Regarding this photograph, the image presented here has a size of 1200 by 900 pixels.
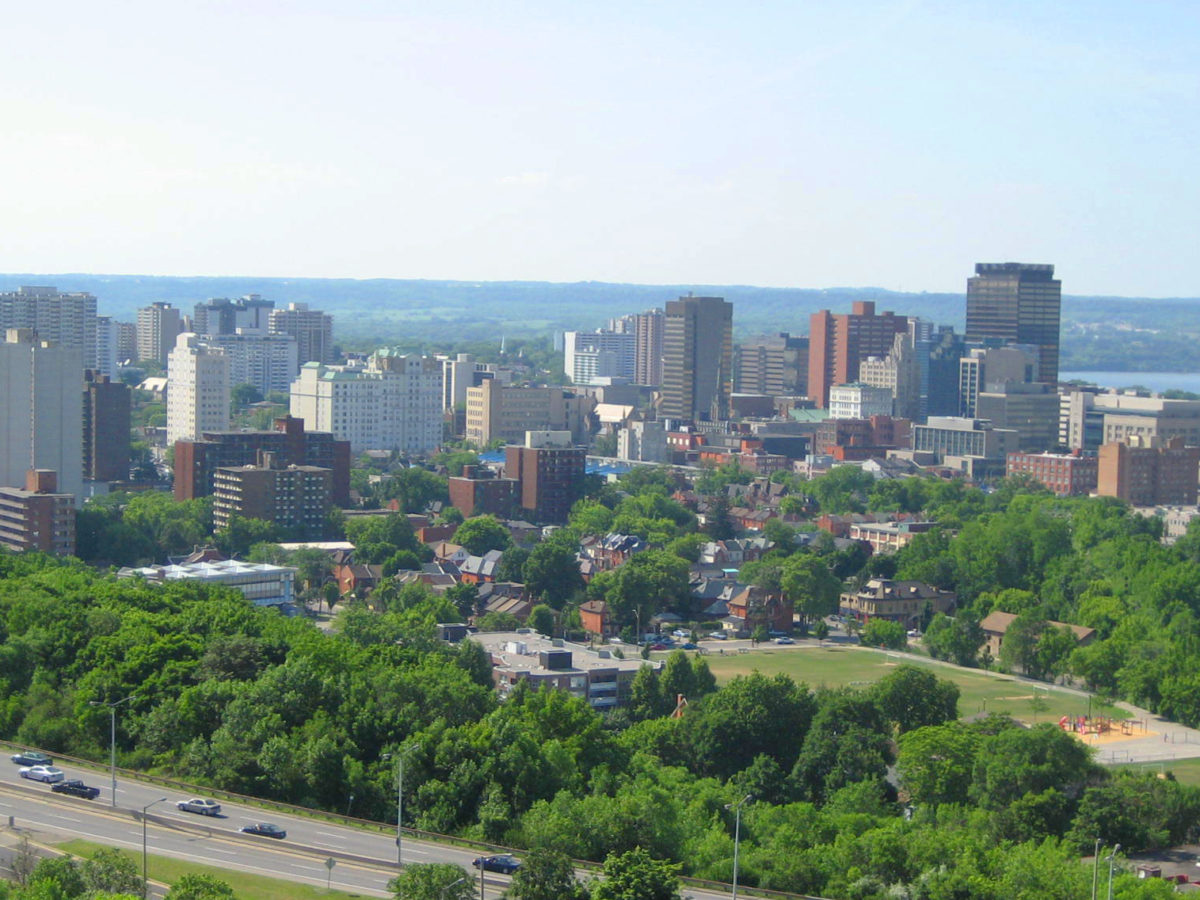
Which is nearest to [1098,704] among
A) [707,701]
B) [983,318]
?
[707,701]

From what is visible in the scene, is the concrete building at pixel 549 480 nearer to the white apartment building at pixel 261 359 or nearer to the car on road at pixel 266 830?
the car on road at pixel 266 830

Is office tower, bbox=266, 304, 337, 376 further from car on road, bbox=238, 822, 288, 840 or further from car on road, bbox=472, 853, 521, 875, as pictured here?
car on road, bbox=472, 853, 521, 875

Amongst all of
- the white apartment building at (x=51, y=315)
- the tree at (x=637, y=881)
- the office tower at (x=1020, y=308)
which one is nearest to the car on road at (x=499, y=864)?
the tree at (x=637, y=881)

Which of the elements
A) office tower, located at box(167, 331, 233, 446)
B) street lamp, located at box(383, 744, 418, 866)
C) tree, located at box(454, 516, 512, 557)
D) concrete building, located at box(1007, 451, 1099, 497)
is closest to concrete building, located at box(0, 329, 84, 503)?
tree, located at box(454, 516, 512, 557)

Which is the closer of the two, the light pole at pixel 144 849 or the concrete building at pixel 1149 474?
the light pole at pixel 144 849

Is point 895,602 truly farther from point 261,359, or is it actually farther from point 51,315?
point 261,359

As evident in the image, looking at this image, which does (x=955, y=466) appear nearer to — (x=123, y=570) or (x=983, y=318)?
(x=983, y=318)

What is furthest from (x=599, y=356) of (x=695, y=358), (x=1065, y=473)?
(x=1065, y=473)

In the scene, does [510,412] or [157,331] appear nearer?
[510,412]
